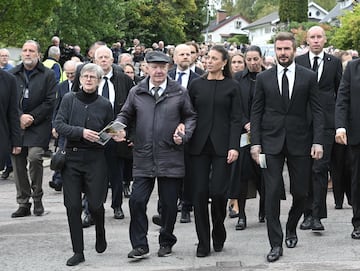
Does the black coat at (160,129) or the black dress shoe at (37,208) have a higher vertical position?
the black coat at (160,129)

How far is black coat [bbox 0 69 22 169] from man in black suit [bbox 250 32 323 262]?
2.83 meters

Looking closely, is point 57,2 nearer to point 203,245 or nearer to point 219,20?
point 203,245

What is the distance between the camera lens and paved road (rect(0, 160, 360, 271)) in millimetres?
7871

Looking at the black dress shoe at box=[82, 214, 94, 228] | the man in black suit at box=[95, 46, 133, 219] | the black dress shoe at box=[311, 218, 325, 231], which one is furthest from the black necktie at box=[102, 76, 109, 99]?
the black dress shoe at box=[311, 218, 325, 231]

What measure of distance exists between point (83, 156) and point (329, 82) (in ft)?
11.0

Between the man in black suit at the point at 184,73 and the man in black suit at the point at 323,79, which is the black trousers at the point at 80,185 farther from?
the man in black suit at the point at 323,79

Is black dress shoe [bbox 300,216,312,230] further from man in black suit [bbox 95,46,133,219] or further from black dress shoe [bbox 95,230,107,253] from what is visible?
black dress shoe [bbox 95,230,107,253]

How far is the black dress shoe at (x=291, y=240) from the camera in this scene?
28.0 feet

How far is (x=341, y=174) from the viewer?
11109mm

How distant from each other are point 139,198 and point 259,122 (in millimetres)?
1505

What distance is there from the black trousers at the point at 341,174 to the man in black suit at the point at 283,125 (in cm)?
→ 293

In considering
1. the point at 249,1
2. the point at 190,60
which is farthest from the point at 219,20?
the point at 190,60

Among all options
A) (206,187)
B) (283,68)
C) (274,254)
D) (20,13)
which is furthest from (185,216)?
(20,13)

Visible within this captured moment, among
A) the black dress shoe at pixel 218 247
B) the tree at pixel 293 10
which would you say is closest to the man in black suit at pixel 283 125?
the black dress shoe at pixel 218 247
